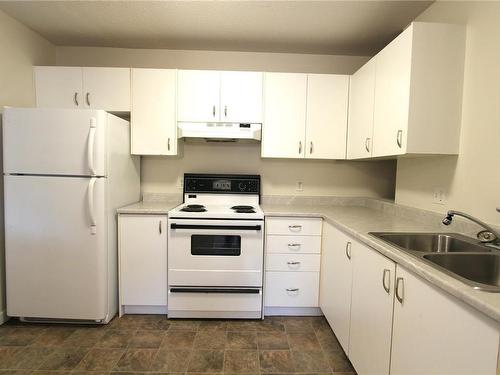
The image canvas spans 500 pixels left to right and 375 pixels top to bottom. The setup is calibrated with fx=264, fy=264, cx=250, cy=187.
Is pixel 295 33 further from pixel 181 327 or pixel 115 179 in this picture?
pixel 181 327

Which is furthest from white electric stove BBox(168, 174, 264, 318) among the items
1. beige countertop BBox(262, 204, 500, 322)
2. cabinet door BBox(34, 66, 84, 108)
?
cabinet door BBox(34, 66, 84, 108)

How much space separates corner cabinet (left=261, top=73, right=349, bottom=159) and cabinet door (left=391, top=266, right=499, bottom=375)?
1.51m

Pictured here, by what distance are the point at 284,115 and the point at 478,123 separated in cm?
138

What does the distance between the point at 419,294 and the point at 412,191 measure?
1.25 metres

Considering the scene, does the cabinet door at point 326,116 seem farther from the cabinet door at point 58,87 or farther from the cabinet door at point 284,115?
the cabinet door at point 58,87

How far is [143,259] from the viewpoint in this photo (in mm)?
2188

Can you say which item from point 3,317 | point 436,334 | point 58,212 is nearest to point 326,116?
point 436,334

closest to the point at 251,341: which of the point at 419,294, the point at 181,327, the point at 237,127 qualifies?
the point at 181,327

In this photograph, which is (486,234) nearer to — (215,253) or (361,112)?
(361,112)

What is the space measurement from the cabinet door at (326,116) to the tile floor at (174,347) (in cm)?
152

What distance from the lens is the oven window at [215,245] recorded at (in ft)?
7.09

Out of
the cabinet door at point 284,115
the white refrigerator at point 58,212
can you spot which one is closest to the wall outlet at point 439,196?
the cabinet door at point 284,115

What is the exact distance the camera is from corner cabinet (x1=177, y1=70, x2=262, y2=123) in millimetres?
2365

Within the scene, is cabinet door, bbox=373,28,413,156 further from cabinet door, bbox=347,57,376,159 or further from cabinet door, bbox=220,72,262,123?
cabinet door, bbox=220,72,262,123
